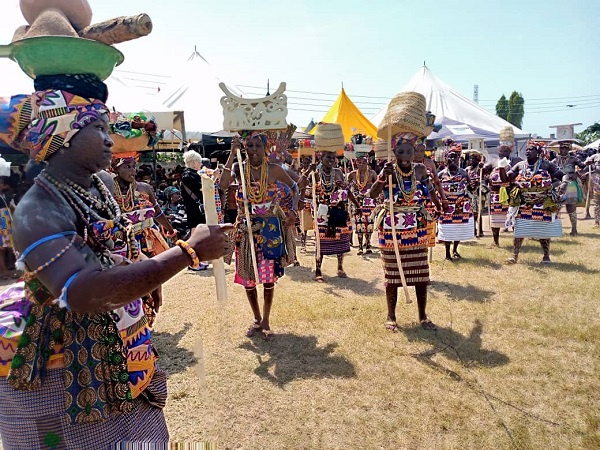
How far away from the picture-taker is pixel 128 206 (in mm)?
4598

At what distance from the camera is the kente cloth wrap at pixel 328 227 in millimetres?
7273

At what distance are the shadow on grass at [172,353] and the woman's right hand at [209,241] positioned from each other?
8.22 feet

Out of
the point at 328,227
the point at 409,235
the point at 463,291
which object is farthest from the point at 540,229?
the point at 409,235

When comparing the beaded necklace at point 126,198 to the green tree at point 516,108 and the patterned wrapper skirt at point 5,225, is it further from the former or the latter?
the green tree at point 516,108

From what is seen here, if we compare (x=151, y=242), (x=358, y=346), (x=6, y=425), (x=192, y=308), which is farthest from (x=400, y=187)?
(x=6, y=425)

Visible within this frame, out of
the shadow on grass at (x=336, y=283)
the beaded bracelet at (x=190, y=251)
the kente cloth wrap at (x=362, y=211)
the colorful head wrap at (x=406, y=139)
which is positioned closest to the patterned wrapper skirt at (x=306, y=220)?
the kente cloth wrap at (x=362, y=211)

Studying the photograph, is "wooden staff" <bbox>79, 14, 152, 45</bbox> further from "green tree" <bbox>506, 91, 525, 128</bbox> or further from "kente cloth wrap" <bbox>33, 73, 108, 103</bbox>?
"green tree" <bbox>506, 91, 525, 128</bbox>

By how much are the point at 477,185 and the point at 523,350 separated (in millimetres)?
6345

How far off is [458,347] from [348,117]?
14.0 metres

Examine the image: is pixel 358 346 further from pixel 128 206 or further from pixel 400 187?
pixel 128 206

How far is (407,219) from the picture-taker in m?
4.73

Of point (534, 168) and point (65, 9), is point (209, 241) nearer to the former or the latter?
point (65, 9)

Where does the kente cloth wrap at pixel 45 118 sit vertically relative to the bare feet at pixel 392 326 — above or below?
above

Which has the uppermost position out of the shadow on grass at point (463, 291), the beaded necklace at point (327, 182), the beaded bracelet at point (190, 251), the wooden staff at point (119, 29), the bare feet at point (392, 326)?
the wooden staff at point (119, 29)
